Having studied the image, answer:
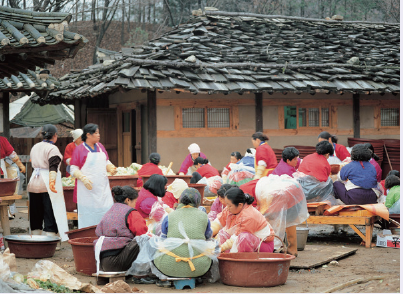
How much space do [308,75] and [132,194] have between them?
29.9 ft

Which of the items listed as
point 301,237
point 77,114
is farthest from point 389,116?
point 77,114

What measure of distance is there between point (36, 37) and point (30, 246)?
3067 millimetres

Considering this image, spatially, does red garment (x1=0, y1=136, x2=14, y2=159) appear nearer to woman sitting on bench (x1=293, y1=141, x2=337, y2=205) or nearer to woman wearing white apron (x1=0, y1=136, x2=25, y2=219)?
woman wearing white apron (x1=0, y1=136, x2=25, y2=219)

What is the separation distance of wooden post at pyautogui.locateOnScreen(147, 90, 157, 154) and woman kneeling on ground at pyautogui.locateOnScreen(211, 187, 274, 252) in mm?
7333

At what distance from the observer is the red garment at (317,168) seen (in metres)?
8.88

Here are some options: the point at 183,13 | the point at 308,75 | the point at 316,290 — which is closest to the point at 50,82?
the point at 308,75

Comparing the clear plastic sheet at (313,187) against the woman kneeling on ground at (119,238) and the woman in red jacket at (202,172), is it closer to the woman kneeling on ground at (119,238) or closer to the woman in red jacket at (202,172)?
the woman in red jacket at (202,172)

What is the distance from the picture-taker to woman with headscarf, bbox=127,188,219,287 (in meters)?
5.88

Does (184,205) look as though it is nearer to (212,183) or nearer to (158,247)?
(158,247)

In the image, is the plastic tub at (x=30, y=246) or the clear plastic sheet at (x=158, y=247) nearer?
the clear plastic sheet at (x=158, y=247)

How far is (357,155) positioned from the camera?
8.88 metres

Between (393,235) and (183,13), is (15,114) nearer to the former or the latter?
(183,13)

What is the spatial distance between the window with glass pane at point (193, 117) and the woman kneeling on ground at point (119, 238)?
7.88 m

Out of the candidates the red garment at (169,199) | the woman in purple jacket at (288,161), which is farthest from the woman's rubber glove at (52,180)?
the woman in purple jacket at (288,161)
